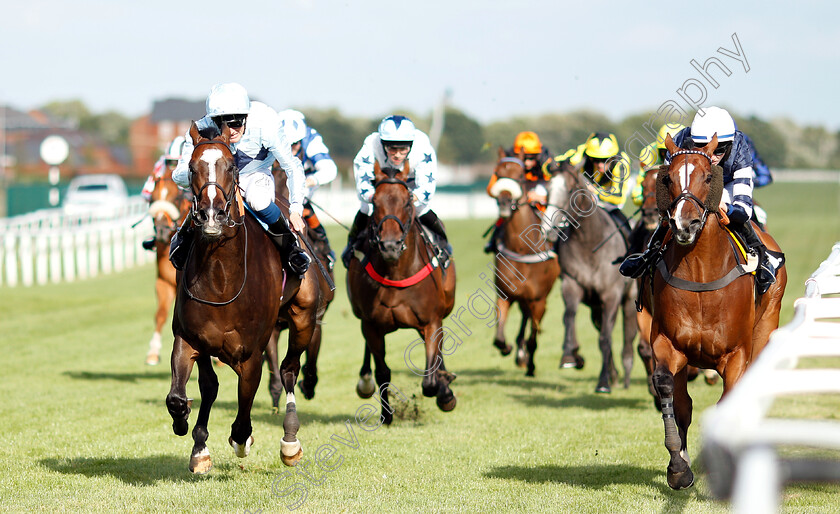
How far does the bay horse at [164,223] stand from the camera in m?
10.8

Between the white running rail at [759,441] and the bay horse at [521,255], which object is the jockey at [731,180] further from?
the bay horse at [521,255]

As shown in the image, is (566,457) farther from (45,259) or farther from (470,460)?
(45,259)

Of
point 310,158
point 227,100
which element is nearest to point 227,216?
point 227,100

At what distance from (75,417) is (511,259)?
5.07 meters

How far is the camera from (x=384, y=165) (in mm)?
8312

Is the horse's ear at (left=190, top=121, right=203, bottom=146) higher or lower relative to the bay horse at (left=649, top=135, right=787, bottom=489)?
higher

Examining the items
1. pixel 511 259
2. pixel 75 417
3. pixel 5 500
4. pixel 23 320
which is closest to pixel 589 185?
pixel 511 259

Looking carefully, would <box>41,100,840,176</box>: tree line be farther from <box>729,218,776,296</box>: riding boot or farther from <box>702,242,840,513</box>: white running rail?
<box>702,242,840,513</box>: white running rail

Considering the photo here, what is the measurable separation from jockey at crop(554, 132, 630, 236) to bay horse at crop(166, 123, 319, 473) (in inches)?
224

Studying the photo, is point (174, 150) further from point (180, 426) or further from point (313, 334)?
point (180, 426)

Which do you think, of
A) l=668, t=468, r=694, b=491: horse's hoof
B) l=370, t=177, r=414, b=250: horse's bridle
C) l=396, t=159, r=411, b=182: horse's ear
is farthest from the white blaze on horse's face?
l=396, t=159, r=411, b=182: horse's ear

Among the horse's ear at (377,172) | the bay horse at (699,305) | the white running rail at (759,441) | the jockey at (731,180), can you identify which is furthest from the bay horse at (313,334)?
the white running rail at (759,441)

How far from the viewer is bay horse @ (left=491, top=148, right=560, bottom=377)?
1152 centimetres

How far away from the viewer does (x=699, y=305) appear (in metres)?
6.05
